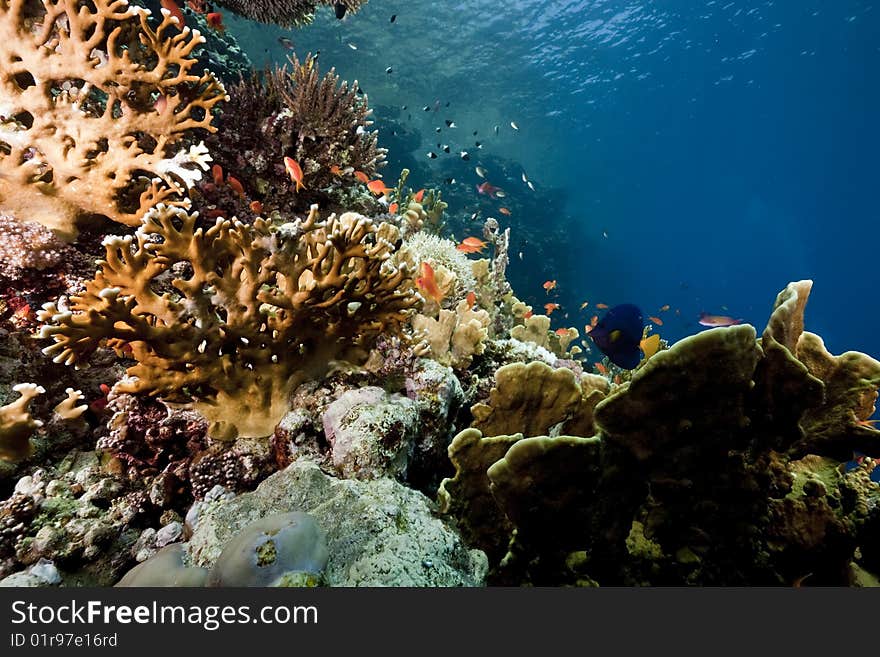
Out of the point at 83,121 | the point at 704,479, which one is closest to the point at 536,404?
the point at 704,479

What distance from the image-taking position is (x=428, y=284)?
3406 millimetres

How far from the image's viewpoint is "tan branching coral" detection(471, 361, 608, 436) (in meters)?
2.15

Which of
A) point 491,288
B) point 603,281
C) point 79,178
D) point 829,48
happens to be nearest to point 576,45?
point 829,48

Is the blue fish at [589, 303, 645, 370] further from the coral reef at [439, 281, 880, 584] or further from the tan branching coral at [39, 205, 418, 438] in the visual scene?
the tan branching coral at [39, 205, 418, 438]

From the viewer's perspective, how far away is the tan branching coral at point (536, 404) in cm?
215

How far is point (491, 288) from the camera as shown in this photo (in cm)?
659

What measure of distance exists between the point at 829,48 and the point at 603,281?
93.4 feet

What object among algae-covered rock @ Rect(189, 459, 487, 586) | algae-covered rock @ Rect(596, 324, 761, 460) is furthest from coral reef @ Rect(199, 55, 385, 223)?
algae-covered rock @ Rect(596, 324, 761, 460)

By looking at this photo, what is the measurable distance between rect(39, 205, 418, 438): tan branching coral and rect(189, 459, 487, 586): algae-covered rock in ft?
1.92

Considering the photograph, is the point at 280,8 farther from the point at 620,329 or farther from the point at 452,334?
the point at 620,329

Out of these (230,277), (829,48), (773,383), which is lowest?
(773,383)

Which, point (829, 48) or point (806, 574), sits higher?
point (829, 48)

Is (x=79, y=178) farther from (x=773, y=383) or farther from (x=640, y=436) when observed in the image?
(x=773, y=383)

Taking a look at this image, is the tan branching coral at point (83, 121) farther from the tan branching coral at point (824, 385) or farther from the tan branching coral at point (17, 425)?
the tan branching coral at point (824, 385)
